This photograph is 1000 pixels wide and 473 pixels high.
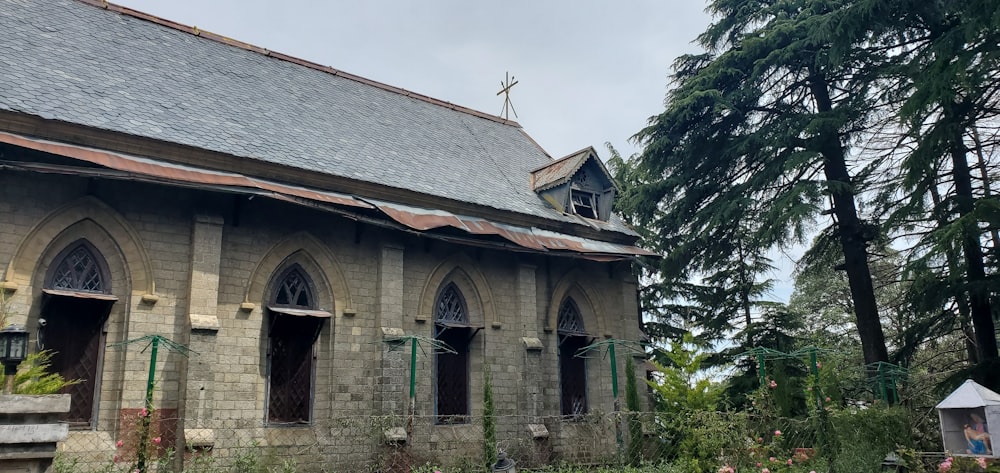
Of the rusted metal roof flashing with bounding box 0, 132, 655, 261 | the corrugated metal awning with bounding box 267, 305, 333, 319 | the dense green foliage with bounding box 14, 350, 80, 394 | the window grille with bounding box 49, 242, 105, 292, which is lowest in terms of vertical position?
the dense green foliage with bounding box 14, 350, 80, 394

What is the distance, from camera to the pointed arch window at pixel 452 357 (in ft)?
53.4

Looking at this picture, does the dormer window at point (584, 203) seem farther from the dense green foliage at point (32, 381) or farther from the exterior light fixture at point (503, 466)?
A: the dense green foliage at point (32, 381)

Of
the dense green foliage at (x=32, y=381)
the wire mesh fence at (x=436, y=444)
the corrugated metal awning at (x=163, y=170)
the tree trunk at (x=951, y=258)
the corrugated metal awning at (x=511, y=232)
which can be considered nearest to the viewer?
the dense green foliage at (x=32, y=381)

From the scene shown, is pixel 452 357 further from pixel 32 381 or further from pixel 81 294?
pixel 32 381

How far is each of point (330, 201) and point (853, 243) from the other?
1308cm

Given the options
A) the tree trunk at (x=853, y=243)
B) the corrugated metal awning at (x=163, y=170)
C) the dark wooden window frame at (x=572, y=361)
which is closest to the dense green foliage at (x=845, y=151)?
the tree trunk at (x=853, y=243)

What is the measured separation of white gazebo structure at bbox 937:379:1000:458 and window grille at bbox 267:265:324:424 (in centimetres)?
1049

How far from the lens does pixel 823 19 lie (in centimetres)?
1775

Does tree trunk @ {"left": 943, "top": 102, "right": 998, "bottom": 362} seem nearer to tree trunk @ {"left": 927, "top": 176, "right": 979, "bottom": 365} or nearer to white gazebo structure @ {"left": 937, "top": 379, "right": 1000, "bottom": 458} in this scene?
tree trunk @ {"left": 927, "top": 176, "right": 979, "bottom": 365}

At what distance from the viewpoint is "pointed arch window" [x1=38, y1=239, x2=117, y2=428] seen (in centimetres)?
1176

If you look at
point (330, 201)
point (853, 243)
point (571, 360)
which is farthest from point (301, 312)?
point (853, 243)

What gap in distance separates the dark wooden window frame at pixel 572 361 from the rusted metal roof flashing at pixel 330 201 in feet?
6.14

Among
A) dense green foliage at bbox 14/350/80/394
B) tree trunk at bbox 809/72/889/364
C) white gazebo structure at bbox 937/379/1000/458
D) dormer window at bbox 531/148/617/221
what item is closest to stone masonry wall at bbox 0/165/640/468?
dense green foliage at bbox 14/350/80/394

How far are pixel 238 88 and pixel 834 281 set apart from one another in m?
28.9
